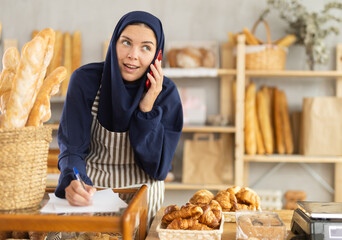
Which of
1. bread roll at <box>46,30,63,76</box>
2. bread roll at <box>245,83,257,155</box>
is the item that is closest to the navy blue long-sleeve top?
bread roll at <box>245,83,257,155</box>

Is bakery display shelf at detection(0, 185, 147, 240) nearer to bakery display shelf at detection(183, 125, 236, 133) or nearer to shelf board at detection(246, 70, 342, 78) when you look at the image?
bakery display shelf at detection(183, 125, 236, 133)

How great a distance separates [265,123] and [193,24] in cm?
99

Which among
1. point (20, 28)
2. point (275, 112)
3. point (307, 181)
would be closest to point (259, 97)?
point (275, 112)

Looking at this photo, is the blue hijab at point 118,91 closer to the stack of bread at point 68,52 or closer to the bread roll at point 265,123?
the bread roll at point 265,123

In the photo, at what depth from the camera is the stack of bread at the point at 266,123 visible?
2.93m

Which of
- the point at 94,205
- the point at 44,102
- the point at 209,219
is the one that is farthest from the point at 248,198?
the point at 44,102

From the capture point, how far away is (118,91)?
1434 millimetres

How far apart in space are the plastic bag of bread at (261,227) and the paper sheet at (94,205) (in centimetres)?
33

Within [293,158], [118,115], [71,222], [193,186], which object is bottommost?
[193,186]

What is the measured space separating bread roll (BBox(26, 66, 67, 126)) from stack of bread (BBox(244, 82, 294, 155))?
6.77 feet

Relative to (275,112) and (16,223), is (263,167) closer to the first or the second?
(275,112)

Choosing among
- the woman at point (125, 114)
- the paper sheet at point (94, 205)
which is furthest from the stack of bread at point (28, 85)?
the woman at point (125, 114)

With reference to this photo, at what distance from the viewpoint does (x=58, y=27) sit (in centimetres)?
328

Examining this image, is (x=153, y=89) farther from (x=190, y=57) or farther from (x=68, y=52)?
(x=68, y=52)
